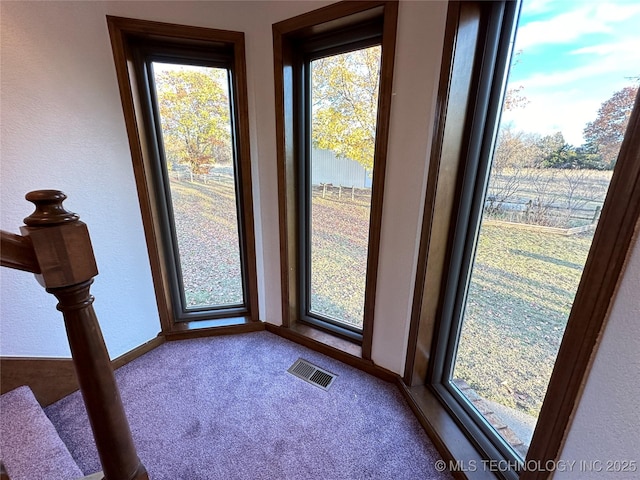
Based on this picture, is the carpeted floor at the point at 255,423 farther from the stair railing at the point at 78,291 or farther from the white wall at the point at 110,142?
the stair railing at the point at 78,291

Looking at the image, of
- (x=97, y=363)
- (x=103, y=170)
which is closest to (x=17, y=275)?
(x=103, y=170)

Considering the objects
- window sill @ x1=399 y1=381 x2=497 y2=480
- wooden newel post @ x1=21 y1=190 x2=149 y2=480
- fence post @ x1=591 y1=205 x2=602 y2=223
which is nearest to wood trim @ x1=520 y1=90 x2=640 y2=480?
fence post @ x1=591 y1=205 x2=602 y2=223

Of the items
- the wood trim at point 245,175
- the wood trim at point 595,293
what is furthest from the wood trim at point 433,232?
the wood trim at point 245,175

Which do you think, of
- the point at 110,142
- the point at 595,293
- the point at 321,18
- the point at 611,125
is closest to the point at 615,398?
the point at 595,293

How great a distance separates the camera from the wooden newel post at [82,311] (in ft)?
1.67

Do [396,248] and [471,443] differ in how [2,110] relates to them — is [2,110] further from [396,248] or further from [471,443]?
[471,443]

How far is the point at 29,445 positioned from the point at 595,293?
2.03 m

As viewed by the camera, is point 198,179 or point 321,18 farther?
point 198,179

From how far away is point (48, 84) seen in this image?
50.4 inches

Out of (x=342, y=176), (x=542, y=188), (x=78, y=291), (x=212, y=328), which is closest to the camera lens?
(x=78, y=291)

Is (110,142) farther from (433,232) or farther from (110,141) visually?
(433,232)

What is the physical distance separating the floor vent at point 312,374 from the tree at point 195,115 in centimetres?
145

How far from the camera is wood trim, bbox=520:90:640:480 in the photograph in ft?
1.83

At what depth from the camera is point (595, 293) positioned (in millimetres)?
623
